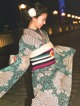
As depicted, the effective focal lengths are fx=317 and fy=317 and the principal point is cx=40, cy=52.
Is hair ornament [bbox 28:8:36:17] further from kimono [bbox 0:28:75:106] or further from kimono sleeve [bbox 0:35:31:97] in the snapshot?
kimono sleeve [bbox 0:35:31:97]

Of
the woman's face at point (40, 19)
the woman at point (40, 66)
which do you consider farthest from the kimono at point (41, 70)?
Answer: the woman's face at point (40, 19)

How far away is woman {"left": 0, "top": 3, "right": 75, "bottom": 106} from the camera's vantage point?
4023mm

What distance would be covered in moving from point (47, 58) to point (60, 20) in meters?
62.7

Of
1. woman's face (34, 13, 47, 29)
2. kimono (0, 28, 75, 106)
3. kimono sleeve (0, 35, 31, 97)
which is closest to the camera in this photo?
kimono sleeve (0, 35, 31, 97)

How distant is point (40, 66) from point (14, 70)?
358 mm

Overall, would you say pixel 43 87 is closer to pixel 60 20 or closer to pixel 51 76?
pixel 51 76

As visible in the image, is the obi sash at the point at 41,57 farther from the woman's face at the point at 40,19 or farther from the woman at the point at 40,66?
the woman's face at the point at 40,19

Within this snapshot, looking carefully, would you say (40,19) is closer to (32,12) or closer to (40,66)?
(32,12)

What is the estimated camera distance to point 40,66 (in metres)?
4.11

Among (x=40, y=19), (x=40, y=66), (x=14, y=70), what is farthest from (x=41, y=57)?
(x=40, y=19)

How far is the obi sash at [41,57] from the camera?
4086mm

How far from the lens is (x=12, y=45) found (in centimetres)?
1717

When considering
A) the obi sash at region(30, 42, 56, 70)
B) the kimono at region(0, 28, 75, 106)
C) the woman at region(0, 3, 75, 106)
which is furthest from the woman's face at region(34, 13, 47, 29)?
the obi sash at region(30, 42, 56, 70)

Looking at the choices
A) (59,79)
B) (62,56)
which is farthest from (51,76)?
(62,56)
